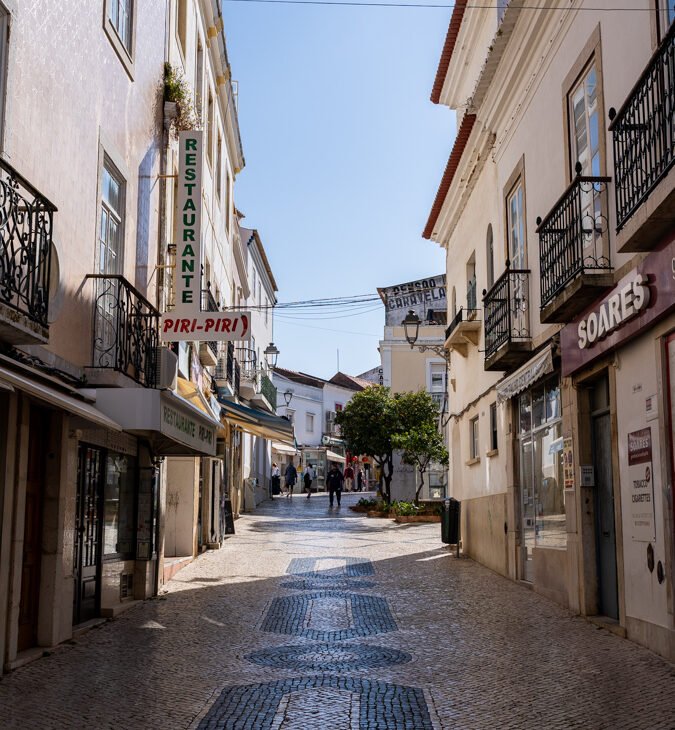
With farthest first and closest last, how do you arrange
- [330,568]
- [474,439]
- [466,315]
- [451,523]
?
[474,439] → [451,523] → [466,315] → [330,568]

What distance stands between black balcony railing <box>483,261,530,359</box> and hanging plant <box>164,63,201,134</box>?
5232 mm

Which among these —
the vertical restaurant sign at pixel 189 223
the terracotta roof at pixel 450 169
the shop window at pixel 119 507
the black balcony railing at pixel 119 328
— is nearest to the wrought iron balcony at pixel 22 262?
the black balcony railing at pixel 119 328

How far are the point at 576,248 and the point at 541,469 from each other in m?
3.80

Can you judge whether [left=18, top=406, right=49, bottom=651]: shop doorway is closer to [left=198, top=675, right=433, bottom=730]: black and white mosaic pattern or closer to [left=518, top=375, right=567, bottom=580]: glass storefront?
[left=198, top=675, right=433, bottom=730]: black and white mosaic pattern

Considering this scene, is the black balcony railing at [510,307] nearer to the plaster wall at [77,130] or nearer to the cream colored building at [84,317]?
the cream colored building at [84,317]

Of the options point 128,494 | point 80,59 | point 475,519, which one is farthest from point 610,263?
point 475,519

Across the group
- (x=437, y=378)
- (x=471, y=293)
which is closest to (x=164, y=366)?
(x=471, y=293)

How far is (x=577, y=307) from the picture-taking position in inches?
400

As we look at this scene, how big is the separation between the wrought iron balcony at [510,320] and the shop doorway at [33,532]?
6.62 meters

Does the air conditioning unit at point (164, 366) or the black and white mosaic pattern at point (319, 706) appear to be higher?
the air conditioning unit at point (164, 366)

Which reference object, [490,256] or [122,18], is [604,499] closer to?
[490,256]

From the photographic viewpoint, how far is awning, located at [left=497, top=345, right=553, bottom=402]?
11.4 meters

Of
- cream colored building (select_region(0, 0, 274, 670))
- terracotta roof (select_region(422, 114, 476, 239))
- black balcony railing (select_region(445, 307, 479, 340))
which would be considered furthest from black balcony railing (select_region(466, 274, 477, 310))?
cream colored building (select_region(0, 0, 274, 670))

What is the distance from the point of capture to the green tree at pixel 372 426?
116ft
